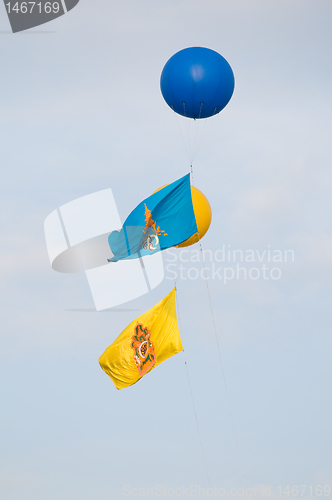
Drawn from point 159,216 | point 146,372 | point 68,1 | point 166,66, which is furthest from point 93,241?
point 68,1

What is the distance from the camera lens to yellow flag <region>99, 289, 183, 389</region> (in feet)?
70.4

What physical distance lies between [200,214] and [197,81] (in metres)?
3.98

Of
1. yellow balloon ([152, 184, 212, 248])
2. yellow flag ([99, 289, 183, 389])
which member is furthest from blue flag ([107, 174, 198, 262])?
yellow flag ([99, 289, 183, 389])

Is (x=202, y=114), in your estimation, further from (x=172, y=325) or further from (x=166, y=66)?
(x=172, y=325)

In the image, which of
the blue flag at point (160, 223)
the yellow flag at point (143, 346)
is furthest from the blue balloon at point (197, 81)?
the yellow flag at point (143, 346)

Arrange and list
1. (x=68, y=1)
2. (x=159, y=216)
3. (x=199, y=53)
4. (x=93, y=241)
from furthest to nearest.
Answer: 1. (x=68, y=1)
2. (x=93, y=241)
3. (x=159, y=216)
4. (x=199, y=53)

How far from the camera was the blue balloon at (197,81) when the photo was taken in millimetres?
19500

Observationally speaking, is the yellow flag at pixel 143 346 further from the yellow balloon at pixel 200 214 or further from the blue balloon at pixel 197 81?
the blue balloon at pixel 197 81

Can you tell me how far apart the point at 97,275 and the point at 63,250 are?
1.48m

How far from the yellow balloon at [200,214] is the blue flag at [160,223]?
0.63ft

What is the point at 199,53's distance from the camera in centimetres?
1975

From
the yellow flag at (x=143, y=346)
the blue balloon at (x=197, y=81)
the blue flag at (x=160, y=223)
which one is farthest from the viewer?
the yellow flag at (x=143, y=346)

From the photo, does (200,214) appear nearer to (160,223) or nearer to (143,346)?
(160,223)

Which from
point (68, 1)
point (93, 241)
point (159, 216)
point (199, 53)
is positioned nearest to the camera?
point (199, 53)
